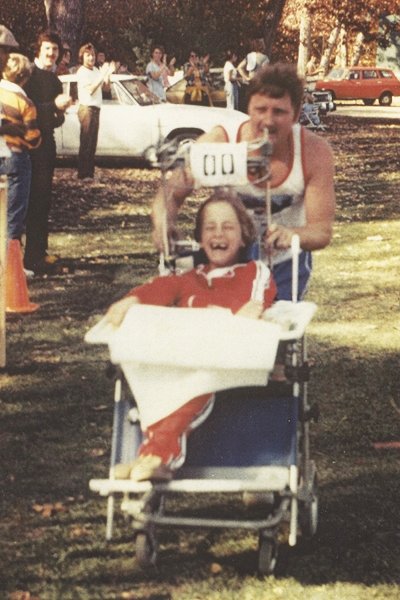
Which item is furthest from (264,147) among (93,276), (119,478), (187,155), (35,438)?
(93,276)

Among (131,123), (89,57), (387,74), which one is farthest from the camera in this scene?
(387,74)

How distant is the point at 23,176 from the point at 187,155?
19.8 feet

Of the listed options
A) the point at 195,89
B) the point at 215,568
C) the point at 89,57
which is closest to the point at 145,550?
the point at 215,568

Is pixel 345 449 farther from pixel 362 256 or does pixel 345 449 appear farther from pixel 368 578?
pixel 362 256

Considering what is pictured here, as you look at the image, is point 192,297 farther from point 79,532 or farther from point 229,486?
point 79,532

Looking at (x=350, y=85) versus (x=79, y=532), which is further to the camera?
(x=350, y=85)

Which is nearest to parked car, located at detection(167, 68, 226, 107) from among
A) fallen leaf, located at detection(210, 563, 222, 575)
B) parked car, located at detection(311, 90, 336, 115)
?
parked car, located at detection(311, 90, 336, 115)

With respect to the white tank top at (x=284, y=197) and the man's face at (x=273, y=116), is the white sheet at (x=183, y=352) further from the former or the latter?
the man's face at (x=273, y=116)

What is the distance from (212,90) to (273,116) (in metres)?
32.4

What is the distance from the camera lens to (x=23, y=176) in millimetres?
11359

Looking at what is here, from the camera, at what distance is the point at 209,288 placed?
5.43 metres

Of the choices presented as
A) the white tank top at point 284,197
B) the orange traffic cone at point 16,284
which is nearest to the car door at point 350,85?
the orange traffic cone at point 16,284

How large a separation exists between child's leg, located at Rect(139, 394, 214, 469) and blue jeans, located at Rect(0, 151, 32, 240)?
6.29m

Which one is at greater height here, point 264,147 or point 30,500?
point 264,147
